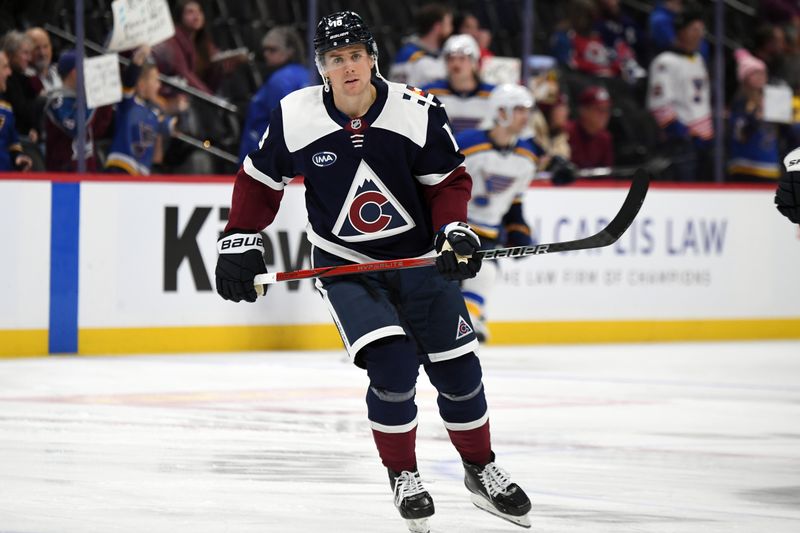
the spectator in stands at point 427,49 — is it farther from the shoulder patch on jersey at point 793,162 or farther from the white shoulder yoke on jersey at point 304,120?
the white shoulder yoke on jersey at point 304,120

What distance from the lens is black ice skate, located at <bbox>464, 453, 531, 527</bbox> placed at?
141 inches

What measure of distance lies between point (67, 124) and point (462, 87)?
2.34 meters

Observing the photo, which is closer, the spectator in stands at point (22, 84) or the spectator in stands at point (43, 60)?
the spectator in stands at point (22, 84)

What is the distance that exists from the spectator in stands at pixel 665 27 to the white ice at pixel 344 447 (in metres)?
2.98

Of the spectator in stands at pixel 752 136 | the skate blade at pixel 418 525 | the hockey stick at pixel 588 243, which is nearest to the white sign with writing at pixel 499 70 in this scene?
the spectator in stands at pixel 752 136

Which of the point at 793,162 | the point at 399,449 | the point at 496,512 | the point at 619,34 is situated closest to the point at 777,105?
the point at 619,34

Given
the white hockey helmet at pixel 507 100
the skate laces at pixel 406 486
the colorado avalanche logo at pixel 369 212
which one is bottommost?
the skate laces at pixel 406 486

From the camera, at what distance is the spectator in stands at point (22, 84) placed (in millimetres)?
7598

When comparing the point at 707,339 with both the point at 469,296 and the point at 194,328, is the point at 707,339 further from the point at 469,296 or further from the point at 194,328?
the point at 194,328

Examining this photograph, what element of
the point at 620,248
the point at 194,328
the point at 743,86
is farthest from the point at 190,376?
the point at 743,86

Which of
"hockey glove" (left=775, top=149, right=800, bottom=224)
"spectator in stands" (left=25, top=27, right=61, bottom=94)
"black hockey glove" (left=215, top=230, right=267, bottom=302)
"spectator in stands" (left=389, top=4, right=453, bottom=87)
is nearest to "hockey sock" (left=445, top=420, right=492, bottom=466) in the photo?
"black hockey glove" (left=215, top=230, right=267, bottom=302)

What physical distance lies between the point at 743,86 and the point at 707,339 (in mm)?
1929

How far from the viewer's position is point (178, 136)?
27.3 ft

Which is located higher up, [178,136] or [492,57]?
[492,57]
